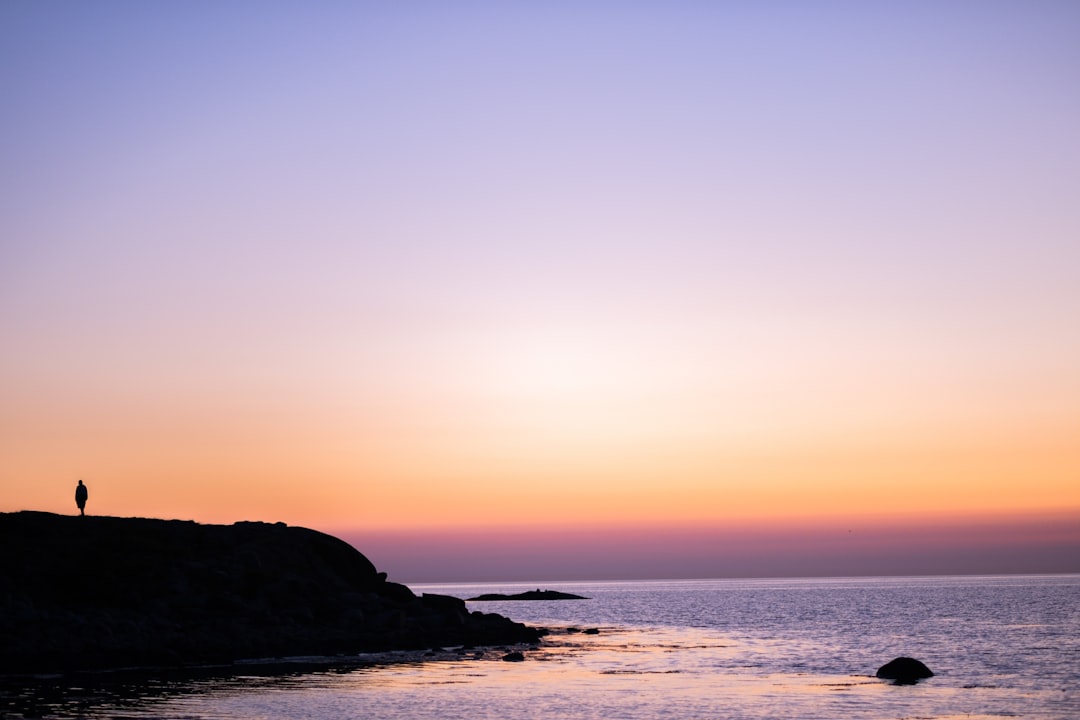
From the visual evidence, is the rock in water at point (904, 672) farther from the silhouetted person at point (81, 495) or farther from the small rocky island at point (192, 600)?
the silhouetted person at point (81, 495)

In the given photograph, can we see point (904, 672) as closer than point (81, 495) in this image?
Yes

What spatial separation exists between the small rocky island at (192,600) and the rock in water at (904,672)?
111 feet

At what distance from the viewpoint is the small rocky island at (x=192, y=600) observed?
59.9m

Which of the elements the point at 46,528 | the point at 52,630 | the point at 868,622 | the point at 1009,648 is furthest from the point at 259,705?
the point at 868,622

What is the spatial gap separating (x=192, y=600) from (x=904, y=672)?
45209 millimetres

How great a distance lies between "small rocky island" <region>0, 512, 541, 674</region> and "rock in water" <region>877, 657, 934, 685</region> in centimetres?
3374

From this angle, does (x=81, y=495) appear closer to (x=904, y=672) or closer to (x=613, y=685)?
(x=613, y=685)

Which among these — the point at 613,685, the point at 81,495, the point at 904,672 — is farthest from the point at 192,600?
the point at 904,672

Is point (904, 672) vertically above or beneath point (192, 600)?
beneath

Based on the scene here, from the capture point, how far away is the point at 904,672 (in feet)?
182

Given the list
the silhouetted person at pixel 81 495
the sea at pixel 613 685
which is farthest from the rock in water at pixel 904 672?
the silhouetted person at pixel 81 495

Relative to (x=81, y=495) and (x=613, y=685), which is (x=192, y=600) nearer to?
(x=81, y=495)

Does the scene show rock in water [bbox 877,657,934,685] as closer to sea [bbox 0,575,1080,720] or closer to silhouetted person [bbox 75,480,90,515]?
sea [bbox 0,575,1080,720]

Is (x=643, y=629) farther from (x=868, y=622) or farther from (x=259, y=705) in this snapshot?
(x=259, y=705)
